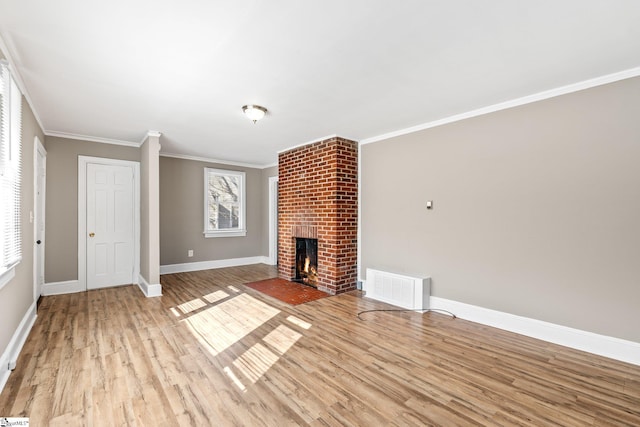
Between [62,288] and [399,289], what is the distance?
512cm

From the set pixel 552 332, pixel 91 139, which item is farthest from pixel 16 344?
pixel 552 332

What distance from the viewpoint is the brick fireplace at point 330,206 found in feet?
15.2

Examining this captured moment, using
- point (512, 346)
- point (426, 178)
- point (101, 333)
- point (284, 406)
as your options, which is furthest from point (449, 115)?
point (101, 333)

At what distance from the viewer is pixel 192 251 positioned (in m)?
6.30

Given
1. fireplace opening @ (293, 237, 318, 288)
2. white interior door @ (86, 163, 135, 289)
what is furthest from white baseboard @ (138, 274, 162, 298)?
fireplace opening @ (293, 237, 318, 288)

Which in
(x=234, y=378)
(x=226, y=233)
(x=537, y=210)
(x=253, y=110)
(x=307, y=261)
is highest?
(x=253, y=110)

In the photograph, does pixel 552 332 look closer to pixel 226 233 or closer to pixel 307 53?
pixel 307 53

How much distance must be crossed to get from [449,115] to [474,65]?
1.26m

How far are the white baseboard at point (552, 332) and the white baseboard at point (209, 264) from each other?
4.74m

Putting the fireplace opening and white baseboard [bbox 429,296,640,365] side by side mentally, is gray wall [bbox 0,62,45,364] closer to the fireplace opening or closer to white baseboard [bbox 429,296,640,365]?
the fireplace opening

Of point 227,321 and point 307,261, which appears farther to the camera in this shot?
point 307,261

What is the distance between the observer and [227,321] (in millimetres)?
3467

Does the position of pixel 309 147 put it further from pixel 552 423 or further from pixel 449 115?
pixel 552 423

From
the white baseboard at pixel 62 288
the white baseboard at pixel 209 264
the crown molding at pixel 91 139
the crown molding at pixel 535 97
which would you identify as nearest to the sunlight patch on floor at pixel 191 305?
the white baseboard at pixel 62 288
